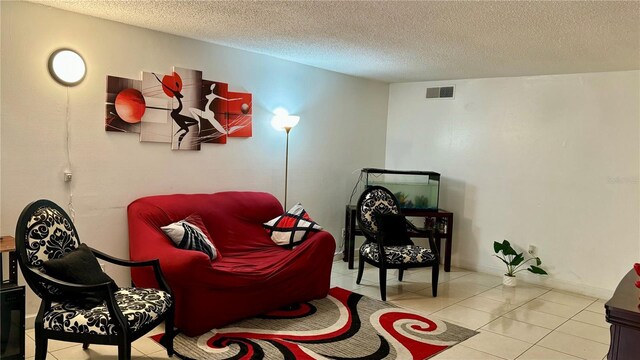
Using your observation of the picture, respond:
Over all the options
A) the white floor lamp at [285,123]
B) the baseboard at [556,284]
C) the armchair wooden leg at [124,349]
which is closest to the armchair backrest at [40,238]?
the armchair wooden leg at [124,349]

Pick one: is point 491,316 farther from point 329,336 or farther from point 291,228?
point 291,228

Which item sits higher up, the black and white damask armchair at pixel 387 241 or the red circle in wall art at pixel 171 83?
the red circle in wall art at pixel 171 83

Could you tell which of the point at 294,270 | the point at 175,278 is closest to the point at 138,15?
the point at 175,278

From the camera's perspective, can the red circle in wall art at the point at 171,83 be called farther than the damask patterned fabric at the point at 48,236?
Yes

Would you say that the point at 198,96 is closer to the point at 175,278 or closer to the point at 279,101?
the point at 279,101

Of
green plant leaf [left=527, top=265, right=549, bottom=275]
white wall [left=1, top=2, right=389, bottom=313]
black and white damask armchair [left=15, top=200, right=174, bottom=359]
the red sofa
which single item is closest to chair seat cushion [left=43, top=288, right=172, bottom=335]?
black and white damask armchair [left=15, top=200, right=174, bottom=359]

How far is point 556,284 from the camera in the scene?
4.94 m

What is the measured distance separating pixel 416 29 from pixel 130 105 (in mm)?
2184

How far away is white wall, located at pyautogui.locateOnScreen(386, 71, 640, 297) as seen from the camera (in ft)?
15.0

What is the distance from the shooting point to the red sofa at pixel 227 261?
10.6 feet

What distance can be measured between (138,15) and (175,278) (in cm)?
181

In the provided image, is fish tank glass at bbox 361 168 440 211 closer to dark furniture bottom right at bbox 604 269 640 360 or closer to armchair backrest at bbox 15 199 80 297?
armchair backrest at bbox 15 199 80 297

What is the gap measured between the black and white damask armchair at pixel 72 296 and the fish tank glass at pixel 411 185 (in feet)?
10.3

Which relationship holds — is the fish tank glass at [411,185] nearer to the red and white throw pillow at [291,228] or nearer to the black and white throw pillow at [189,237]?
the red and white throw pillow at [291,228]
